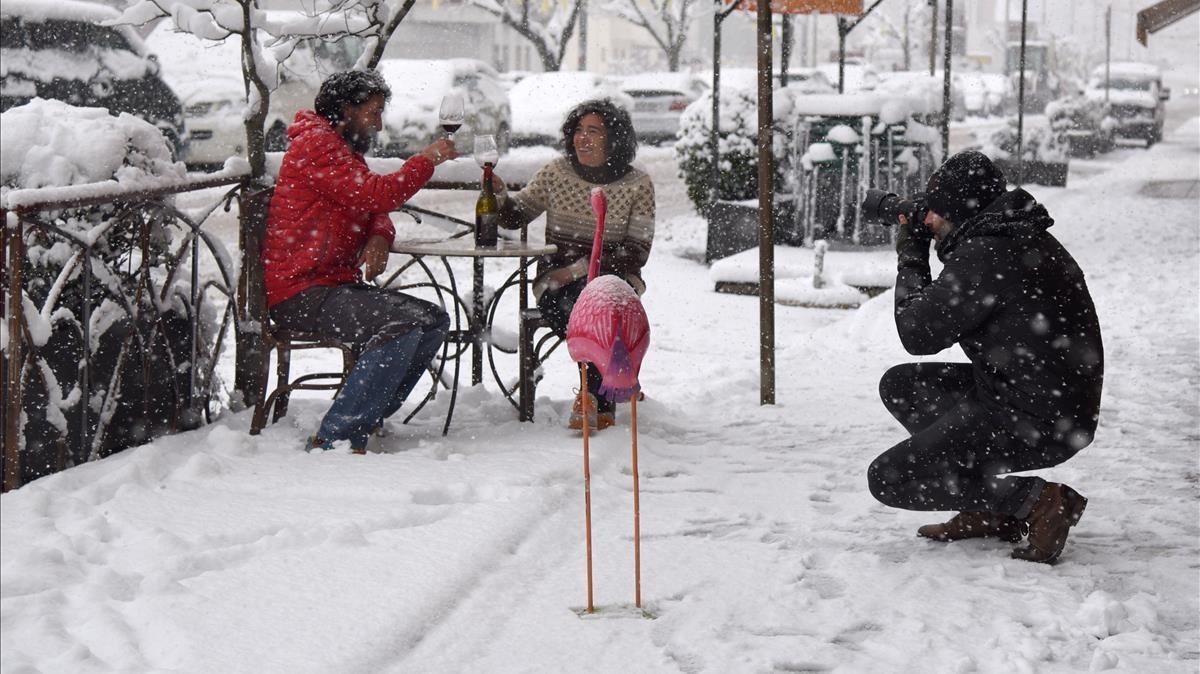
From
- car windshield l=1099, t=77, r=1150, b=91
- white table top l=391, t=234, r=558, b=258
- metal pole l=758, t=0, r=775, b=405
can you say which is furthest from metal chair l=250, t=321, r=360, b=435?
car windshield l=1099, t=77, r=1150, b=91

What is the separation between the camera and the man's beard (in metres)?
5.53

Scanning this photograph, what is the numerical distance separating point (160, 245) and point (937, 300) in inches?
109

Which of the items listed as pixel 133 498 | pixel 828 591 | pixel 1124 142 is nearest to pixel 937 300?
pixel 828 591

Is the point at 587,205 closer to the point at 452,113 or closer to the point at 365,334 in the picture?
the point at 452,113

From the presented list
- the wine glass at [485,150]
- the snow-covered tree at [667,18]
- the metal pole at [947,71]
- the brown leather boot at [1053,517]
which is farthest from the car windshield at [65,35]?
the snow-covered tree at [667,18]

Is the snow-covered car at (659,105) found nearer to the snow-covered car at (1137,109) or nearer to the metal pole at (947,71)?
the snow-covered car at (1137,109)

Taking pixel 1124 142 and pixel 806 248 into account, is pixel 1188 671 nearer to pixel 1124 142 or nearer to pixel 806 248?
pixel 806 248

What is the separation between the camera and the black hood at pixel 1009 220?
4.41 m

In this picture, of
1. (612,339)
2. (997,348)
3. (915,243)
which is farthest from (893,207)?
(612,339)

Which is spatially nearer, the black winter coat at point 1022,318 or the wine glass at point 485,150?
the black winter coat at point 1022,318

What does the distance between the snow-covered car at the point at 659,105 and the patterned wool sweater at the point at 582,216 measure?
67.4 feet

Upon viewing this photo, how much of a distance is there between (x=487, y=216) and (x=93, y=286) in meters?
1.50

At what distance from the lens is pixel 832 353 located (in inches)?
323

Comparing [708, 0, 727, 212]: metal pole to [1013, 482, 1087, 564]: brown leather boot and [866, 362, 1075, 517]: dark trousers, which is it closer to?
[866, 362, 1075, 517]: dark trousers
